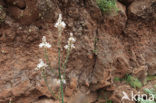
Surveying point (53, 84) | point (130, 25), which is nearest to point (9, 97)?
point (53, 84)

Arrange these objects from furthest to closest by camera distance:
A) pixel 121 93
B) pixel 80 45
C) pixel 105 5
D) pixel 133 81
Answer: pixel 133 81 → pixel 121 93 → pixel 105 5 → pixel 80 45

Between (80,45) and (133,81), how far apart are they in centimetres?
183

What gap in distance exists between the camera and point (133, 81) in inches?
129

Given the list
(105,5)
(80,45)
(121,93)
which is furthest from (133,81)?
(105,5)

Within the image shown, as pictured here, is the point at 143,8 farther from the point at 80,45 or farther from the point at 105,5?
the point at 80,45

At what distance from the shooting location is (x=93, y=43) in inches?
112

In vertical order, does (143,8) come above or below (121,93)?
above

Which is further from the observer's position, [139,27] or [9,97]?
[139,27]

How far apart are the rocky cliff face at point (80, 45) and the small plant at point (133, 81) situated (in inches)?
5.8

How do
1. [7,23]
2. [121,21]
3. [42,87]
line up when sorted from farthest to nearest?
[121,21]
[42,87]
[7,23]

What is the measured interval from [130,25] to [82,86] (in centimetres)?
213

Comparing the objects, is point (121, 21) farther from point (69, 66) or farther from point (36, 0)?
point (36, 0)

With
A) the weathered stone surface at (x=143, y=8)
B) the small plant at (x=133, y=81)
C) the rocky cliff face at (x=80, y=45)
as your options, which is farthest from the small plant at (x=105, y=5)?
the small plant at (x=133, y=81)

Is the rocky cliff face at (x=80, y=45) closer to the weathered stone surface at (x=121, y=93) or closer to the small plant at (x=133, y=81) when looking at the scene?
the weathered stone surface at (x=121, y=93)
